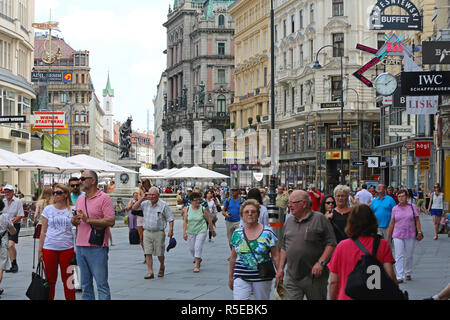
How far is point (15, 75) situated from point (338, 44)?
26290mm

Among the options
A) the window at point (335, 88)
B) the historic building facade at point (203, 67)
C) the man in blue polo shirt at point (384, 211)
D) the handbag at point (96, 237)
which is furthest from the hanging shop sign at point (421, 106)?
the historic building facade at point (203, 67)

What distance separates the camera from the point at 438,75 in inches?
710

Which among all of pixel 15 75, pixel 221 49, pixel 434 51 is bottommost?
pixel 434 51

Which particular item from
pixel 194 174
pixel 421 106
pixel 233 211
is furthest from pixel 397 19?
pixel 194 174

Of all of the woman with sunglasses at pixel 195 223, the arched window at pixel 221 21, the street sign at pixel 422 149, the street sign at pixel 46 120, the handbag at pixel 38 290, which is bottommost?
the handbag at pixel 38 290

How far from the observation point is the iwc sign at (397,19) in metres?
25.5

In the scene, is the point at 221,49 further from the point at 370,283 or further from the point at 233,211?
the point at 370,283

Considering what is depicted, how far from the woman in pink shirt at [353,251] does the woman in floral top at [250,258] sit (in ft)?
5.02

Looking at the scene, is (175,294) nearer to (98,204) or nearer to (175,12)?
(98,204)

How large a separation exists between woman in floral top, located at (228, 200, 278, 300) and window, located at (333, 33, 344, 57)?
52.4 m

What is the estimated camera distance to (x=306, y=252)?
7.58 m

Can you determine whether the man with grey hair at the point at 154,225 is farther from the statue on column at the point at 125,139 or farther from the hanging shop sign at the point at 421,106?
the statue on column at the point at 125,139

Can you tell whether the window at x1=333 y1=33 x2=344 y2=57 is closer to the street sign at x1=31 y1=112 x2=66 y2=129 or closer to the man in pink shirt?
the street sign at x1=31 y1=112 x2=66 y2=129
